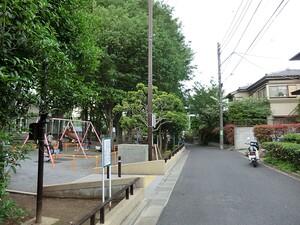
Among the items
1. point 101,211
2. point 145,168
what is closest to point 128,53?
point 145,168

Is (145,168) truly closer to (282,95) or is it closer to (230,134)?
(230,134)

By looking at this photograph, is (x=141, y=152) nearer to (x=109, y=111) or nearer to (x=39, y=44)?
(x=39, y=44)

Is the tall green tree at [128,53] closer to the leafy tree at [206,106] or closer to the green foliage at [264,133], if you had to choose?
the green foliage at [264,133]

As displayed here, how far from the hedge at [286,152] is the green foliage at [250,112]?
13.6 meters

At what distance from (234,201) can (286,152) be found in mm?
6800

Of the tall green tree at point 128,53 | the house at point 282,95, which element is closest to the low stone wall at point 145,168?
the tall green tree at point 128,53

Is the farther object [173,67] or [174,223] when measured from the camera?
[173,67]

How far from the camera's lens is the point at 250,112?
95.6ft

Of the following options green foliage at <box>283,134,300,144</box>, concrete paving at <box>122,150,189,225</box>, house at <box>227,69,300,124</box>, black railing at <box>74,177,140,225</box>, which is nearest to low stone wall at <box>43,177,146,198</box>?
concrete paving at <box>122,150,189,225</box>

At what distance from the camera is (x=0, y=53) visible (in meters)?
3.78

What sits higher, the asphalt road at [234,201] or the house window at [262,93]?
the house window at [262,93]

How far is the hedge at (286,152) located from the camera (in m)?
11.6

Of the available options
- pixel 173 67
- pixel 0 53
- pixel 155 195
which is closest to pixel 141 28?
pixel 173 67

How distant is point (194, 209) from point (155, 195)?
1.83m
